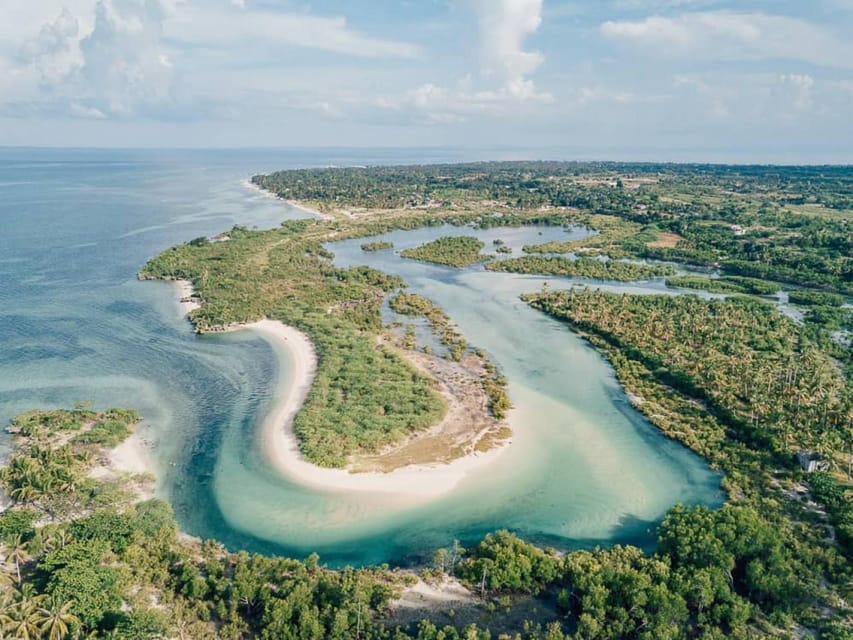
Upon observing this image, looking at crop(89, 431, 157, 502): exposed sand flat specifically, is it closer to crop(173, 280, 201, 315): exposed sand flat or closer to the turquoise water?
the turquoise water

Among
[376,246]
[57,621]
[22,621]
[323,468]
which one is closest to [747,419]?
[323,468]

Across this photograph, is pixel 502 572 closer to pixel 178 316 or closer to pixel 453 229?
pixel 178 316

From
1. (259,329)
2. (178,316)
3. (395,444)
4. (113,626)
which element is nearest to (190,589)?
(113,626)

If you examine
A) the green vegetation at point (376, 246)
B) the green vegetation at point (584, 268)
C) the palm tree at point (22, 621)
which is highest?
the green vegetation at point (376, 246)

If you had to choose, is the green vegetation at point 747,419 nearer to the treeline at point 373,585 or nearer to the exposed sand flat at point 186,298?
the treeline at point 373,585

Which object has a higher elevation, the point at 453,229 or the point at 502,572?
the point at 453,229

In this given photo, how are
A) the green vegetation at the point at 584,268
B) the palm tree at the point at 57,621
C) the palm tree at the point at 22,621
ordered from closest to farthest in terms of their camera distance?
the palm tree at the point at 22,621
the palm tree at the point at 57,621
the green vegetation at the point at 584,268

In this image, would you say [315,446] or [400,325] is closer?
[315,446]

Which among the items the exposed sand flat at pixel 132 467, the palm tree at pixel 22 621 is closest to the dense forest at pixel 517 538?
the palm tree at pixel 22 621
